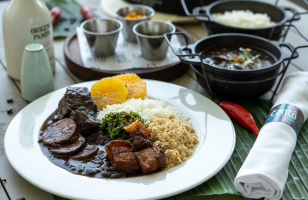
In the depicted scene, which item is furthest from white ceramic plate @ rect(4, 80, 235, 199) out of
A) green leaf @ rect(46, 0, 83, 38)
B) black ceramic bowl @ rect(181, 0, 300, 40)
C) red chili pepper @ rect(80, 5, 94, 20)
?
red chili pepper @ rect(80, 5, 94, 20)

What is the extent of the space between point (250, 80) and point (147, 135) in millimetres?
1100

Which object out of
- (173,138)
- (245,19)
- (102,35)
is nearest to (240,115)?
(173,138)

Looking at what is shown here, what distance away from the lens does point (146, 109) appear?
2.45 meters

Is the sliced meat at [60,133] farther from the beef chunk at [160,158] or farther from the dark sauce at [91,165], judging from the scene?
the beef chunk at [160,158]

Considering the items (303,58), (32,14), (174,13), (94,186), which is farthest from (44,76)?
(303,58)

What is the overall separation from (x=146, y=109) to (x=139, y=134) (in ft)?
1.39

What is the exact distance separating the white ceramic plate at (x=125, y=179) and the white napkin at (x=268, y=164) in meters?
0.18

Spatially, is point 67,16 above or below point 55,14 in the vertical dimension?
below

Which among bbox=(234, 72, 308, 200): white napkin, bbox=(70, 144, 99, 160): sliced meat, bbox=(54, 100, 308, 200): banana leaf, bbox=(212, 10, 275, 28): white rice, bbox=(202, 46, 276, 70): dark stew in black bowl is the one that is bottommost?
bbox=(70, 144, 99, 160): sliced meat

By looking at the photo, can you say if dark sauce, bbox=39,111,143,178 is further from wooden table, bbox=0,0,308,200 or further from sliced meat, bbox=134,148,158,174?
wooden table, bbox=0,0,308,200

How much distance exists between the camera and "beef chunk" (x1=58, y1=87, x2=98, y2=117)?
2.38m

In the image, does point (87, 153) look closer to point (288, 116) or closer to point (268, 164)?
point (268, 164)

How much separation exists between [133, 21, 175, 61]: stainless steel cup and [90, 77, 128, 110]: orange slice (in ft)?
2.84

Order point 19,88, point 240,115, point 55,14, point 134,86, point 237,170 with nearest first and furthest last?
point 237,170 < point 240,115 < point 134,86 < point 19,88 < point 55,14
